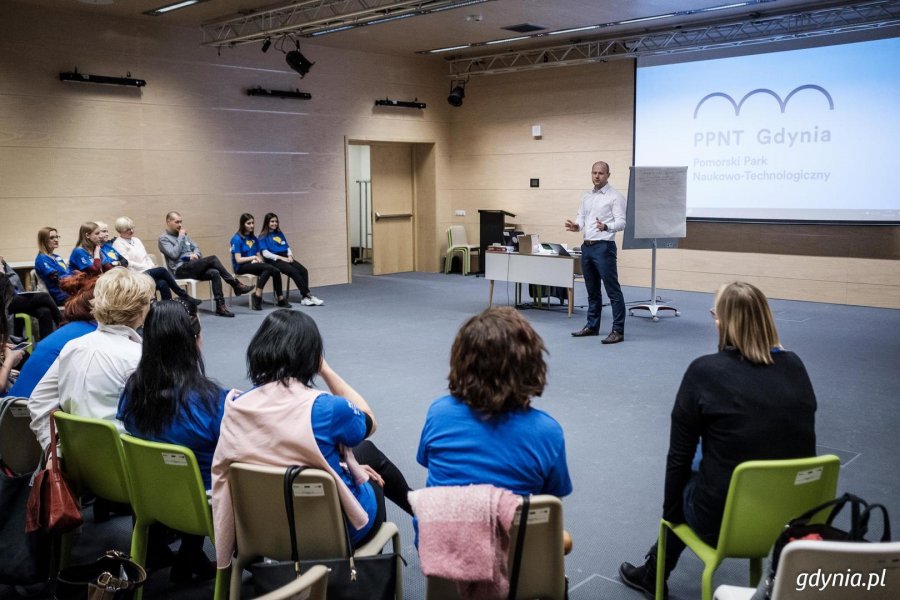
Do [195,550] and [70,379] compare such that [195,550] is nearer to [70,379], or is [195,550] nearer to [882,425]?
[70,379]

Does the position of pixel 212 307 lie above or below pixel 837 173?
below

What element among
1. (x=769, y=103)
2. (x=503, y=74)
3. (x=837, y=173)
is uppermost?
(x=503, y=74)

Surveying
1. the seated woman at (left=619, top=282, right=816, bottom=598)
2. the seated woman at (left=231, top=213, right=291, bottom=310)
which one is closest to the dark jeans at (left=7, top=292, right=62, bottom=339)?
the seated woman at (left=231, top=213, right=291, bottom=310)

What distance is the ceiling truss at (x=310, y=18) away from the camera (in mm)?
7875

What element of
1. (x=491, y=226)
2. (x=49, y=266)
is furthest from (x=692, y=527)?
(x=491, y=226)

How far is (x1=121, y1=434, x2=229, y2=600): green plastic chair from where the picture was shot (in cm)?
225

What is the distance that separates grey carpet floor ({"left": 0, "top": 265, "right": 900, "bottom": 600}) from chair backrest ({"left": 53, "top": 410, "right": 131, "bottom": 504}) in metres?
0.43

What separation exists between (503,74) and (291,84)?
10.9ft

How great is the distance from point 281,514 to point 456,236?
10.4 metres

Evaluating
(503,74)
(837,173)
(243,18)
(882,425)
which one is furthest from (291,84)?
(882,425)

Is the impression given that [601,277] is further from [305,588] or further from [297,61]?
[305,588]

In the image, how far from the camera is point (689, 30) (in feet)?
31.7

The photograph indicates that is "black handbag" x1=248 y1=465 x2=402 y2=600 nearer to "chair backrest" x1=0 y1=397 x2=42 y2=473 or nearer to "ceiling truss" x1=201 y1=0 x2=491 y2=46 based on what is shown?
"chair backrest" x1=0 y1=397 x2=42 y2=473

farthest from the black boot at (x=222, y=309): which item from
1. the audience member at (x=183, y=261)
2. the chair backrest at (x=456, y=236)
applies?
the chair backrest at (x=456, y=236)
